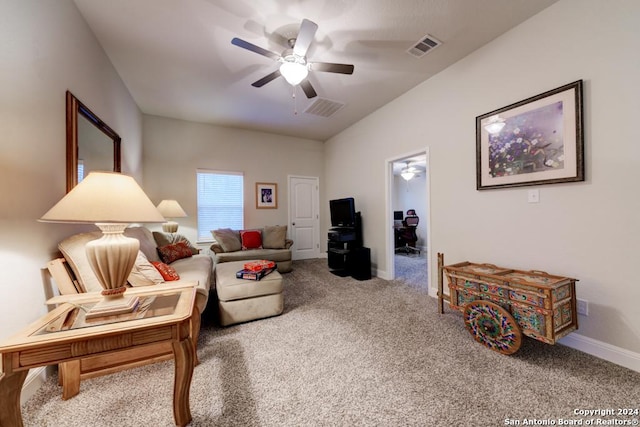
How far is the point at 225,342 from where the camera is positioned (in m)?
1.97

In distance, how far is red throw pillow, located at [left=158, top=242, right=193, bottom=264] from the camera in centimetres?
305

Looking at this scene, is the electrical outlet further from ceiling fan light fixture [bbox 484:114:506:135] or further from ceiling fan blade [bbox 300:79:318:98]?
ceiling fan blade [bbox 300:79:318:98]

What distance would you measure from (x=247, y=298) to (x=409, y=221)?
16.8 feet

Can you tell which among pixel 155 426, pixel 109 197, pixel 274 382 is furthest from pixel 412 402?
pixel 109 197

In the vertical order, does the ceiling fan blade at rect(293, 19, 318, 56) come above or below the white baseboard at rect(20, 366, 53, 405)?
above

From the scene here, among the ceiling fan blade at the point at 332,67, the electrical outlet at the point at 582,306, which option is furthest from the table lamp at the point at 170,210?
the electrical outlet at the point at 582,306

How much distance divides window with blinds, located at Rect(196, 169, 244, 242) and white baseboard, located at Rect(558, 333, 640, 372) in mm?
4831

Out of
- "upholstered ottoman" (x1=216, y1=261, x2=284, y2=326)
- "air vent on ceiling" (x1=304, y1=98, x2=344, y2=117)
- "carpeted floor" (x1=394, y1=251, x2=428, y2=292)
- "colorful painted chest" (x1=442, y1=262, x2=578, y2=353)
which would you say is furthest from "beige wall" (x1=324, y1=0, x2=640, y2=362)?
"upholstered ottoman" (x1=216, y1=261, x2=284, y2=326)

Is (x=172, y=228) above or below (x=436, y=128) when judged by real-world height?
below

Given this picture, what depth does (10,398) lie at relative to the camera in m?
0.93

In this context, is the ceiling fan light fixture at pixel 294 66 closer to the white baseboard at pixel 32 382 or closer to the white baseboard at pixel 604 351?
the white baseboard at pixel 32 382

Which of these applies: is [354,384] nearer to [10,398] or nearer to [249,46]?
[10,398]

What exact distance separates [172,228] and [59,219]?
3.19 metres

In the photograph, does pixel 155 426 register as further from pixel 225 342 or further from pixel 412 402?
pixel 412 402
